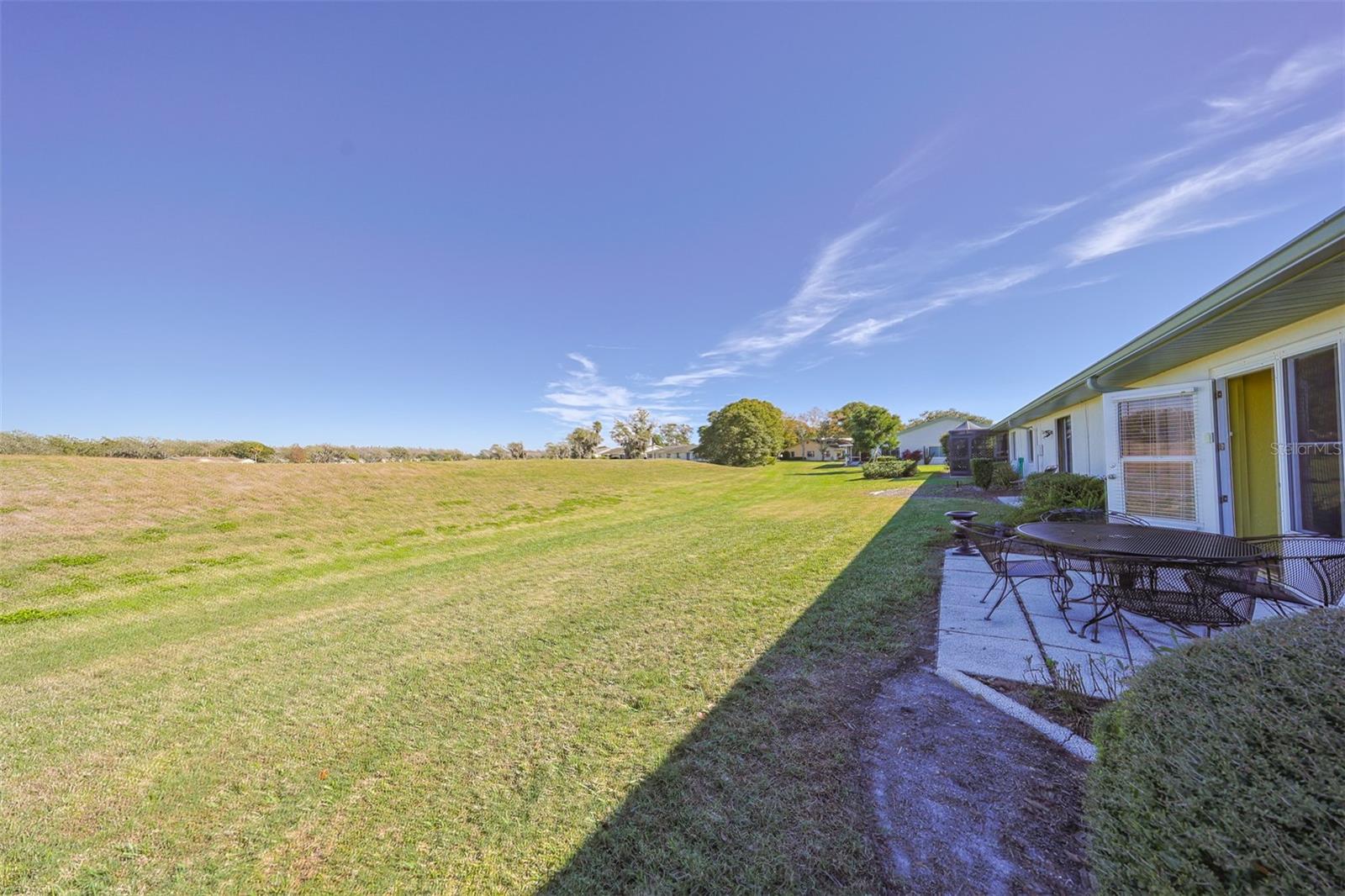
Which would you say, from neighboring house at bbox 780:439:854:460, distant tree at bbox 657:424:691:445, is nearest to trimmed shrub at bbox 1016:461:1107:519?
neighboring house at bbox 780:439:854:460

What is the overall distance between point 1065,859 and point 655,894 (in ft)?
5.17

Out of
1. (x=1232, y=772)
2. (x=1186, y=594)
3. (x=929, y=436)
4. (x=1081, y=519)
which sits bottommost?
(x=1186, y=594)

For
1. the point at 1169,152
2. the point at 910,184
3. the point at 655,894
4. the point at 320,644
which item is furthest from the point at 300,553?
the point at 1169,152

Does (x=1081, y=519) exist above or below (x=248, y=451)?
below

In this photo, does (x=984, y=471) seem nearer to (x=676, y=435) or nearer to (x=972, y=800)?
(x=972, y=800)

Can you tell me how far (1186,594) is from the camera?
10.2ft

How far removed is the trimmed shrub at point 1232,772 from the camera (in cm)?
82

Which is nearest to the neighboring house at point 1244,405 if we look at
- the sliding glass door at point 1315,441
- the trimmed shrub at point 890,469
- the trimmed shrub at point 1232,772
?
the sliding glass door at point 1315,441

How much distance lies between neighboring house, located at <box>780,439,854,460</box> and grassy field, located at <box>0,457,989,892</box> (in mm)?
47592

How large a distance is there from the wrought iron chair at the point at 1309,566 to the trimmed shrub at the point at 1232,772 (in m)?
2.60

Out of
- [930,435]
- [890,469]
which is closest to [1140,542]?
[890,469]

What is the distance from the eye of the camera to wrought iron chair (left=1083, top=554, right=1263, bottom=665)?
2.91 m

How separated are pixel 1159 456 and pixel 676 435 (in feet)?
195

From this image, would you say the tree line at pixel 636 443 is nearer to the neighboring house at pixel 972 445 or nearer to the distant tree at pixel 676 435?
the distant tree at pixel 676 435
